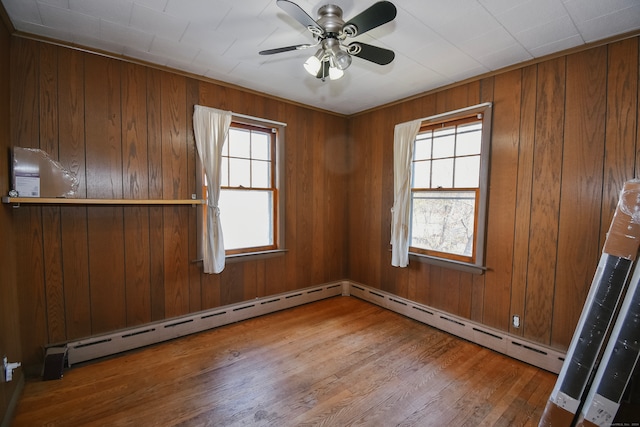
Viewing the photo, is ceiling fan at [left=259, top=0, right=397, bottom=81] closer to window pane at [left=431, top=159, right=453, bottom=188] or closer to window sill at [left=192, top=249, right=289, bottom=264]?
window pane at [left=431, top=159, right=453, bottom=188]

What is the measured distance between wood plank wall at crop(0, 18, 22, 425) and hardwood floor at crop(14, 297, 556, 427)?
29cm

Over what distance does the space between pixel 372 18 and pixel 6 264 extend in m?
2.80

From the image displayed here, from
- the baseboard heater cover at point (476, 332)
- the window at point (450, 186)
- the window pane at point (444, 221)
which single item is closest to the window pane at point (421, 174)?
the window at point (450, 186)

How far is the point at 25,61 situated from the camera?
7.05 feet

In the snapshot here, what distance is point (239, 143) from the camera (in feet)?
10.8

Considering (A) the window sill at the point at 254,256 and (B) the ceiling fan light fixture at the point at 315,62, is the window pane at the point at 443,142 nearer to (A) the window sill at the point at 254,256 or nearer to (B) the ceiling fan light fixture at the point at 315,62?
(B) the ceiling fan light fixture at the point at 315,62

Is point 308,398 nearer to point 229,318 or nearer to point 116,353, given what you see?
point 229,318

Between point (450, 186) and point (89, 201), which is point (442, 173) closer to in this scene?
point (450, 186)

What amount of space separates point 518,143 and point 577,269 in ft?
3.81

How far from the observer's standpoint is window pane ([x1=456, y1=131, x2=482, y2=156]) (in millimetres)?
2875

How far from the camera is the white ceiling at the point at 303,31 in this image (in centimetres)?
182

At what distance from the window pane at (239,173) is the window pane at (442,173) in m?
2.16

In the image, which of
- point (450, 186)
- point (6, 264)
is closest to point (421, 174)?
point (450, 186)

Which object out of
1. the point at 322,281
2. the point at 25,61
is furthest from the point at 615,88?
the point at 25,61
